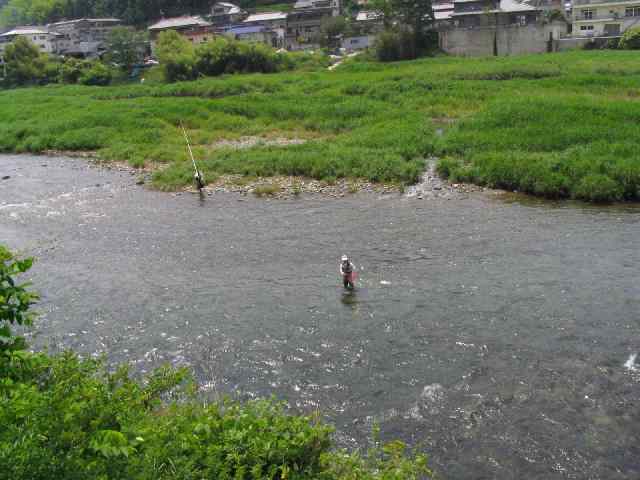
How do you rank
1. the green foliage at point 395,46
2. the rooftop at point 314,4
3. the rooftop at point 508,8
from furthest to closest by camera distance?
the rooftop at point 314,4 < the green foliage at point 395,46 < the rooftop at point 508,8

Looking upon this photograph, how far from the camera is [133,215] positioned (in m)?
23.8

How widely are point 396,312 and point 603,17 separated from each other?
5766 centimetres

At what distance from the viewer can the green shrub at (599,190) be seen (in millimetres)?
21266

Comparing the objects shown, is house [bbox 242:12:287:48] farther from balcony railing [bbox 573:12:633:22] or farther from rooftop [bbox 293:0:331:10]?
balcony railing [bbox 573:12:633:22]

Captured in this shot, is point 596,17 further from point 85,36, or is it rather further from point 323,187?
point 85,36

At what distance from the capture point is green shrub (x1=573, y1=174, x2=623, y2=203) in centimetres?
2127

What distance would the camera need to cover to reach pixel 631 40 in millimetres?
52781

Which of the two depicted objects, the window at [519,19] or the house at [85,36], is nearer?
the window at [519,19]

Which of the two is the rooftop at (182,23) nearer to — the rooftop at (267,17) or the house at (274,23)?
the house at (274,23)

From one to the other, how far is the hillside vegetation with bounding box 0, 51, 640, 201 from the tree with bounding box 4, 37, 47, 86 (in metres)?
19.4

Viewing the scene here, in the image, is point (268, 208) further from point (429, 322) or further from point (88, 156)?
point (88, 156)

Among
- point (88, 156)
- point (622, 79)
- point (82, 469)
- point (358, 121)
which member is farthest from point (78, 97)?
point (82, 469)

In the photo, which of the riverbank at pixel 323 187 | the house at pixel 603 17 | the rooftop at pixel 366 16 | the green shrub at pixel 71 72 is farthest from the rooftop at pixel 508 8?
the green shrub at pixel 71 72

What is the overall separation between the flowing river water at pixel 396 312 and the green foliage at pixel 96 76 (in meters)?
47.2
